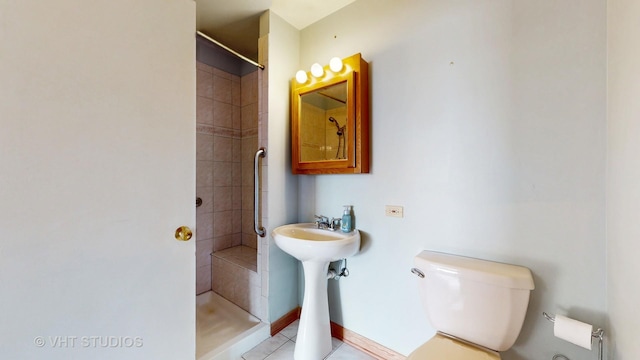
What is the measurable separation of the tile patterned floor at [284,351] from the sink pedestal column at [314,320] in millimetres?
75

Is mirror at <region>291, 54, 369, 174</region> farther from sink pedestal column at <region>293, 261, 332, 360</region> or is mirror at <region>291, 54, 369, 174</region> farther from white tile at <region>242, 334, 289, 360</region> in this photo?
white tile at <region>242, 334, 289, 360</region>

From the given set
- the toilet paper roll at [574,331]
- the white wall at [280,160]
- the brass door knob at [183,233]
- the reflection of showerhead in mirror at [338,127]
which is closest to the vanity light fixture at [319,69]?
the white wall at [280,160]

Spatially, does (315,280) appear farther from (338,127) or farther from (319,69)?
(319,69)

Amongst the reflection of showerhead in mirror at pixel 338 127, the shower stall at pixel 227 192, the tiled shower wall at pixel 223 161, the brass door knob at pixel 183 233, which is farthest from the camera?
the tiled shower wall at pixel 223 161

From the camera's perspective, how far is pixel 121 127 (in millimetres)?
984

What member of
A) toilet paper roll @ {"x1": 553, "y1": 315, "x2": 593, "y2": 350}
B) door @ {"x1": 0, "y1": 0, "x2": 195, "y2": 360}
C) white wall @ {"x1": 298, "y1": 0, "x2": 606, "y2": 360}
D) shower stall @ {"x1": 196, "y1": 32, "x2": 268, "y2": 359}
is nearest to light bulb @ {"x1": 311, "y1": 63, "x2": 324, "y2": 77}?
white wall @ {"x1": 298, "y1": 0, "x2": 606, "y2": 360}

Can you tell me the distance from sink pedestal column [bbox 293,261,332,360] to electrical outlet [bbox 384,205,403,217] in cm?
53

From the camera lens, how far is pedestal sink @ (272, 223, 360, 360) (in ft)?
4.66

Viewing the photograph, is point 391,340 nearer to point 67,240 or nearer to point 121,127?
point 67,240

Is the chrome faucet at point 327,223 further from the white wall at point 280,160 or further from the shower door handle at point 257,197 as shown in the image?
the shower door handle at point 257,197

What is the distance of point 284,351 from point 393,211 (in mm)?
1213

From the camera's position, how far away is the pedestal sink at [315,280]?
4.66 ft

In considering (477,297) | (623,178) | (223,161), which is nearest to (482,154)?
(623,178)

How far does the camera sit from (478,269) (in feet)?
3.55
